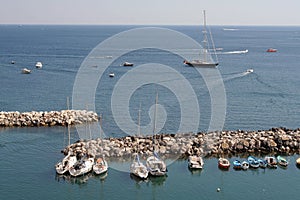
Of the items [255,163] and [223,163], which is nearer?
[223,163]

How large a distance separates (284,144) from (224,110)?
1533cm

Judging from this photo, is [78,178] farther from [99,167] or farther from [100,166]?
[100,166]

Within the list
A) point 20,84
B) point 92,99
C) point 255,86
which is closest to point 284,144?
point 92,99

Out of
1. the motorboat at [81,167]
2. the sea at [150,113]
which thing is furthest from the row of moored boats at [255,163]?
the motorboat at [81,167]

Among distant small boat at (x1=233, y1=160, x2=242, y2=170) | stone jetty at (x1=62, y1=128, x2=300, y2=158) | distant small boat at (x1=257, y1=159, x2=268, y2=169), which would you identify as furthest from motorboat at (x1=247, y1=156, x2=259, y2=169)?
stone jetty at (x1=62, y1=128, x2=300, y2=158)

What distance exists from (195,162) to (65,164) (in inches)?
381

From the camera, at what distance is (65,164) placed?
102ft

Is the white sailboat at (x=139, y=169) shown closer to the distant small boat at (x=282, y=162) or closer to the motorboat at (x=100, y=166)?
the motorboat at (x=100, y=166)

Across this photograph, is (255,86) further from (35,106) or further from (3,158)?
(3,158)

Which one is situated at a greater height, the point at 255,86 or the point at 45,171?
the point at 255,86

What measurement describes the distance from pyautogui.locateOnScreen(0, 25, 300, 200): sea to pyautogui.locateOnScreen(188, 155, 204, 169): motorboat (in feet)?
1.62

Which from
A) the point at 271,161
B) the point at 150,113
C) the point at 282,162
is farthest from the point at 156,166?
the point at 150,113

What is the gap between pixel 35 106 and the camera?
2057 inches

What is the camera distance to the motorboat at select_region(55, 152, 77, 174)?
30375 millimetres
